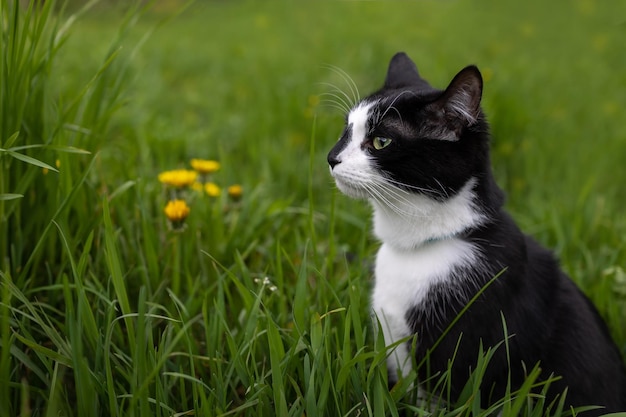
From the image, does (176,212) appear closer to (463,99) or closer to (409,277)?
(409,277)

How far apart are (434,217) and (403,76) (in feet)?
1.73

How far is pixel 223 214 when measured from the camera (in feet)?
7.94

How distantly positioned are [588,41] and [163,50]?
4.34 m

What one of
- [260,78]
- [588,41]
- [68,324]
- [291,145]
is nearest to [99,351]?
[68,324]

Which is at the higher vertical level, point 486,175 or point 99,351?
point 486,175

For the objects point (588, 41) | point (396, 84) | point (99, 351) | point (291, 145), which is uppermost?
point (588, 41)

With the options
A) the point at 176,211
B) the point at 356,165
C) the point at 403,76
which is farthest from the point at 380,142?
the point at 176,211

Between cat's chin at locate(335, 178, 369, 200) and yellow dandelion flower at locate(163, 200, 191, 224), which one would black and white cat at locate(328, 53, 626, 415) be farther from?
yellow dandelion flower at locate(163, 200, 191, 224)

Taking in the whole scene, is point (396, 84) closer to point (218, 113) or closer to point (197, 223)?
point (197, 223)

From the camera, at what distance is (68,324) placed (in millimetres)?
1373

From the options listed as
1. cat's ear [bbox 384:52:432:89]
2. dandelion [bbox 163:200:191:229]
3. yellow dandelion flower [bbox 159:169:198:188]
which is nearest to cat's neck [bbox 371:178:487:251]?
Result: cat's ear [bbox 384:52:432:89]

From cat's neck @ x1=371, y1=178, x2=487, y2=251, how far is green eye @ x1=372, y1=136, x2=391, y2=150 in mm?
153

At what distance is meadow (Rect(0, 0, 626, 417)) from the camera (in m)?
1.39

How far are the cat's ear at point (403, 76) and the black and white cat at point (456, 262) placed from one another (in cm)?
14
